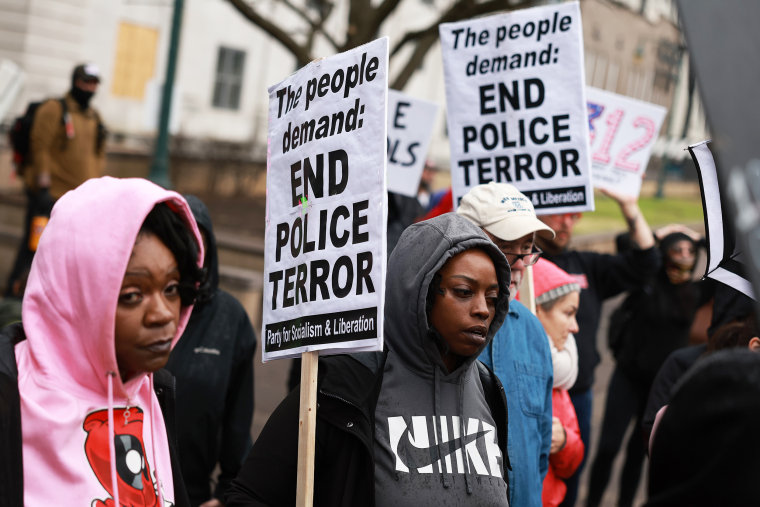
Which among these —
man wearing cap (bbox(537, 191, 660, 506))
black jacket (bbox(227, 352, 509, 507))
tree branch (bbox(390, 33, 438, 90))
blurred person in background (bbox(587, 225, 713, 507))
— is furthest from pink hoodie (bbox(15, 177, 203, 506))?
tree branch (bbox(390, 33, 438, 90))

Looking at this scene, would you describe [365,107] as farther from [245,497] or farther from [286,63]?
[286,63]

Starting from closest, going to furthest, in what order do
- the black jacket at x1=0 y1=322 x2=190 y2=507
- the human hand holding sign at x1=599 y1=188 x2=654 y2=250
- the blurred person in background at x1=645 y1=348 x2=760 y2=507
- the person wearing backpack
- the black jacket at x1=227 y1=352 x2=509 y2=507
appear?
the blurred person in background at x1=645 y1=348 x2=760 y2=507 < the black jacket at x1=0 y1=322 x2=190 y2=507 < the black jacket at x1=227 y1=352 x2=509 y2=507 < the human hand holding sign at x1=599 y1=188 x2=654 y2=250 < the person wearing backpack

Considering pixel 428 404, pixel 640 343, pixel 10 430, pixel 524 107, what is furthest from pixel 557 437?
pixel 640 343

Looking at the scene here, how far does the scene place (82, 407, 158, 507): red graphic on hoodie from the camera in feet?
8.14

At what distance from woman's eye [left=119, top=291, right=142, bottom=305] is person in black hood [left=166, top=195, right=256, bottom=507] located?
1.42 meters

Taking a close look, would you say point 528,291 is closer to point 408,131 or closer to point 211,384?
point 211,384

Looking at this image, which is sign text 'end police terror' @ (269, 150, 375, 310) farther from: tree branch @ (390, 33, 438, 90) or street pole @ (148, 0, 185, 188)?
street pole @ (148, 0, 185, 188)

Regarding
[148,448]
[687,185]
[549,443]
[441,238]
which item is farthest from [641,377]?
[687,185]

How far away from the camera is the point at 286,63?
27250 mm

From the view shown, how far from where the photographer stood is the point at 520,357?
3.73m

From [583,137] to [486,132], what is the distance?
517 mm

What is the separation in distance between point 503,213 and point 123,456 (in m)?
1.95

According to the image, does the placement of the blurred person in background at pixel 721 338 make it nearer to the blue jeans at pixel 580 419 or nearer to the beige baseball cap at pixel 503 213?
the beige baseball cap at pixel 503 213

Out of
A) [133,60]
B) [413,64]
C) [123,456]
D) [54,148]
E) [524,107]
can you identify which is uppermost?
[133,60]
